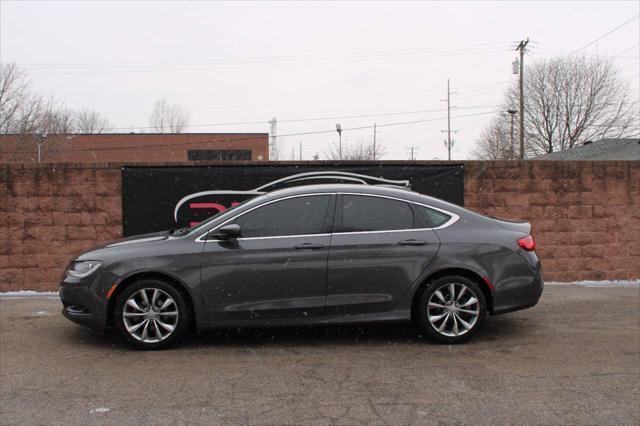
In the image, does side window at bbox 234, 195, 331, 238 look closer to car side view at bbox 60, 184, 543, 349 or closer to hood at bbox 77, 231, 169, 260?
car side view at bbox 60, 184, 543, 349

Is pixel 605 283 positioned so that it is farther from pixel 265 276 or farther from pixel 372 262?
pixel 265 276

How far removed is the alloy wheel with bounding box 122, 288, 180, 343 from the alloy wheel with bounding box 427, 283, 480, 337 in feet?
8.18

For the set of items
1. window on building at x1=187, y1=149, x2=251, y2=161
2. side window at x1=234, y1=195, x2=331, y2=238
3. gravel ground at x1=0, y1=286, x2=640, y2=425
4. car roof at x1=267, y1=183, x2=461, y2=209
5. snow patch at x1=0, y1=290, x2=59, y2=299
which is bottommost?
gravel ground at x1=0, y1=286, x2=640, y2=425

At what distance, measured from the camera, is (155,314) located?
5.21 metres

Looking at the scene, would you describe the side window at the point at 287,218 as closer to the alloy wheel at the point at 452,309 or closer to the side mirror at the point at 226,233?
the side mirror at the point at 226,233

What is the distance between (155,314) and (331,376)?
6.01 ft

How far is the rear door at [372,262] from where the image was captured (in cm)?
529

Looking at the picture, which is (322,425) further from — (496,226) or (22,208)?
(22,208)

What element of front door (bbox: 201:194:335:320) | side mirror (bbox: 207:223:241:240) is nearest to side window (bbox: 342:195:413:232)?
front door (bbox: 201:194:335:320)

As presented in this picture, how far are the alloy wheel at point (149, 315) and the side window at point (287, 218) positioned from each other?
99 cm

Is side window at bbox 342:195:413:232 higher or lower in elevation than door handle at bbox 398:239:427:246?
higher

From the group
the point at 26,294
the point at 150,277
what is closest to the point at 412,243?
the point at 150,277

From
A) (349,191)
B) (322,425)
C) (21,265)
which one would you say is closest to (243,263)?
(349,191)

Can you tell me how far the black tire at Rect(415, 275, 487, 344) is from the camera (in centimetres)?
536
